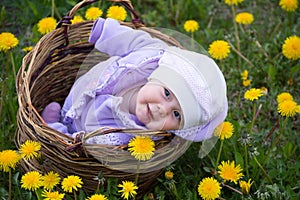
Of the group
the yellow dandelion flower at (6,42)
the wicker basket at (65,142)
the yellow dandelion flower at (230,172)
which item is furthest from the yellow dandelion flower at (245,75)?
the yellow dandelion flower at (6,42)

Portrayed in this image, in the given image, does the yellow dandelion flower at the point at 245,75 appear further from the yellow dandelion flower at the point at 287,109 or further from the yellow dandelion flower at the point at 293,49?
the yellow dandelion flower at the point at 287,109

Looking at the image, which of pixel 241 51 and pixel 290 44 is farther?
pixel 241 51

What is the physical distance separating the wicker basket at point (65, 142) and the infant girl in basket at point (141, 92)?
0.08 meters

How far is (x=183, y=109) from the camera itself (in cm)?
174

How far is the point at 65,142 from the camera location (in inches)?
66.7

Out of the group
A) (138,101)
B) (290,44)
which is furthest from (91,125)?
(290,44)

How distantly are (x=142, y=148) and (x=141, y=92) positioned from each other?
252 mm

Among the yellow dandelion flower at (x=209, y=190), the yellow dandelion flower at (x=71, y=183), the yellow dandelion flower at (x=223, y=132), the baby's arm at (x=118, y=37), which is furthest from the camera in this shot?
A: the baby's arm at (x=118, y=37)

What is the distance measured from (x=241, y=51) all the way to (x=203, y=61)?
817 millimetres

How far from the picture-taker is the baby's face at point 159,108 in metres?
1.78

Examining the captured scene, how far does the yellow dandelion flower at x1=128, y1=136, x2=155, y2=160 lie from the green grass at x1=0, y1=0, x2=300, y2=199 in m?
0.20

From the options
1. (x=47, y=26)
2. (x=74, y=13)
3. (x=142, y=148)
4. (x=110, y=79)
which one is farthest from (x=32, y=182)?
(x=47, y=26)

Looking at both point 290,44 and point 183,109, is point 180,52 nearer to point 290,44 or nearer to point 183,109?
point 183,109

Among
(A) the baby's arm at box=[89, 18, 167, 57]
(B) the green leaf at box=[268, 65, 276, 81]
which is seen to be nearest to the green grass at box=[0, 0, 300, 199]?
(B) the green leaf at box=[268, 65, 276, 81]
